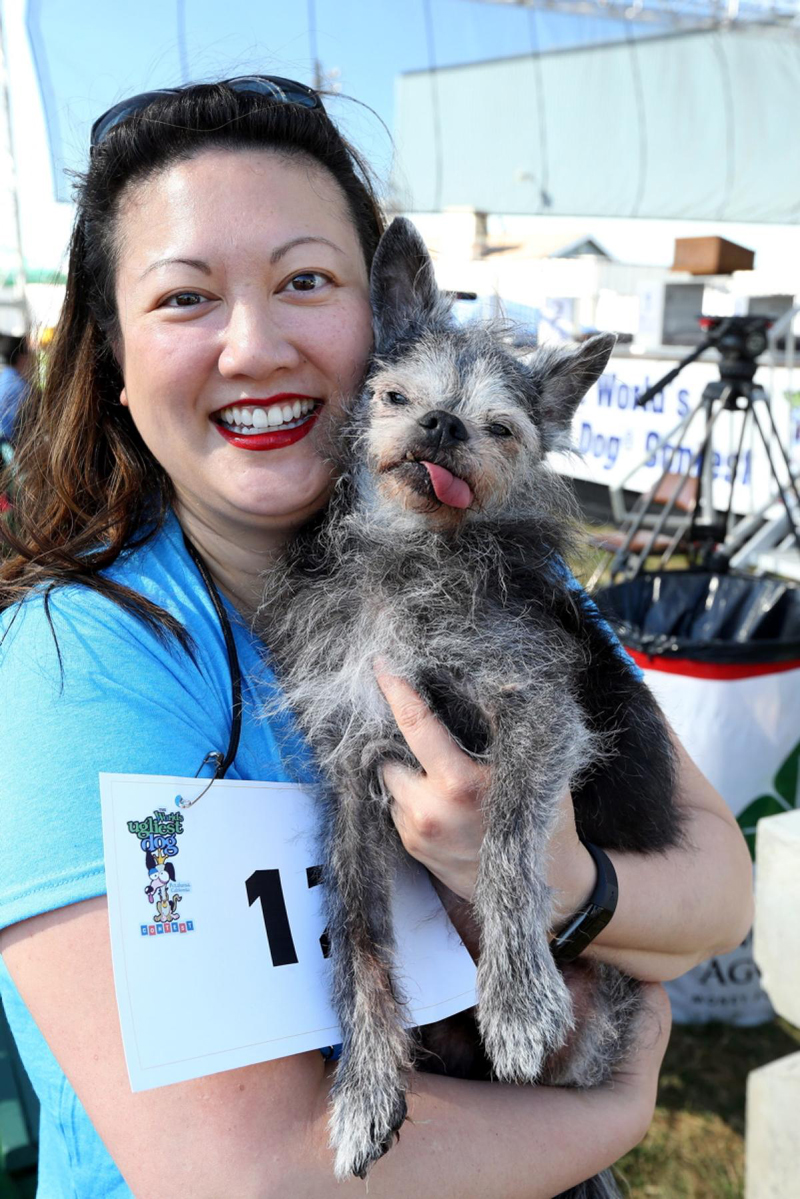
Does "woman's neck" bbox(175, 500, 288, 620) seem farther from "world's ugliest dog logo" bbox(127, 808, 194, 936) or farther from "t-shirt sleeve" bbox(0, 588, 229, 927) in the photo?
"world's ugliest dog logo" bbox(127, 808, 194, 936)

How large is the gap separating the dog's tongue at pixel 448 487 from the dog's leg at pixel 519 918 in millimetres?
492

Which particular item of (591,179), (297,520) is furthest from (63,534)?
(591,179)

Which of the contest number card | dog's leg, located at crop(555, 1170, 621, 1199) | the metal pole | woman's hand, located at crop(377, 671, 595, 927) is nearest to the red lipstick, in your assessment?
woman's hand, located at crop(377, 671, 595, 927)

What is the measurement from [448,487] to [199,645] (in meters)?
0.59

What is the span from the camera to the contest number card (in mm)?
1199

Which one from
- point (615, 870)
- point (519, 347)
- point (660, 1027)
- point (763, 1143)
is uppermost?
point (519, 347)

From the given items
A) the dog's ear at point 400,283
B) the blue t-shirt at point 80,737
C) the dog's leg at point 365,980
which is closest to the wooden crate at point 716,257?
the dog's ear at point 400,283

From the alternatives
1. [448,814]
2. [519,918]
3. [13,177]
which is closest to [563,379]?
[448,814]

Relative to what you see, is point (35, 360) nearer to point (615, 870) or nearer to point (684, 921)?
point (615, 870)

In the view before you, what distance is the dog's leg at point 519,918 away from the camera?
1.57 m

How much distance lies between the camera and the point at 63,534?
1.67m

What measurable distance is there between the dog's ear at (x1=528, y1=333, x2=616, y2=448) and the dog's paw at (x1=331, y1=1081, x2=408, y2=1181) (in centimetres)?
146

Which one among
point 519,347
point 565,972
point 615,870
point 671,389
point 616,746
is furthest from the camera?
point 671,389

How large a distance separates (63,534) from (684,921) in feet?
4.50
